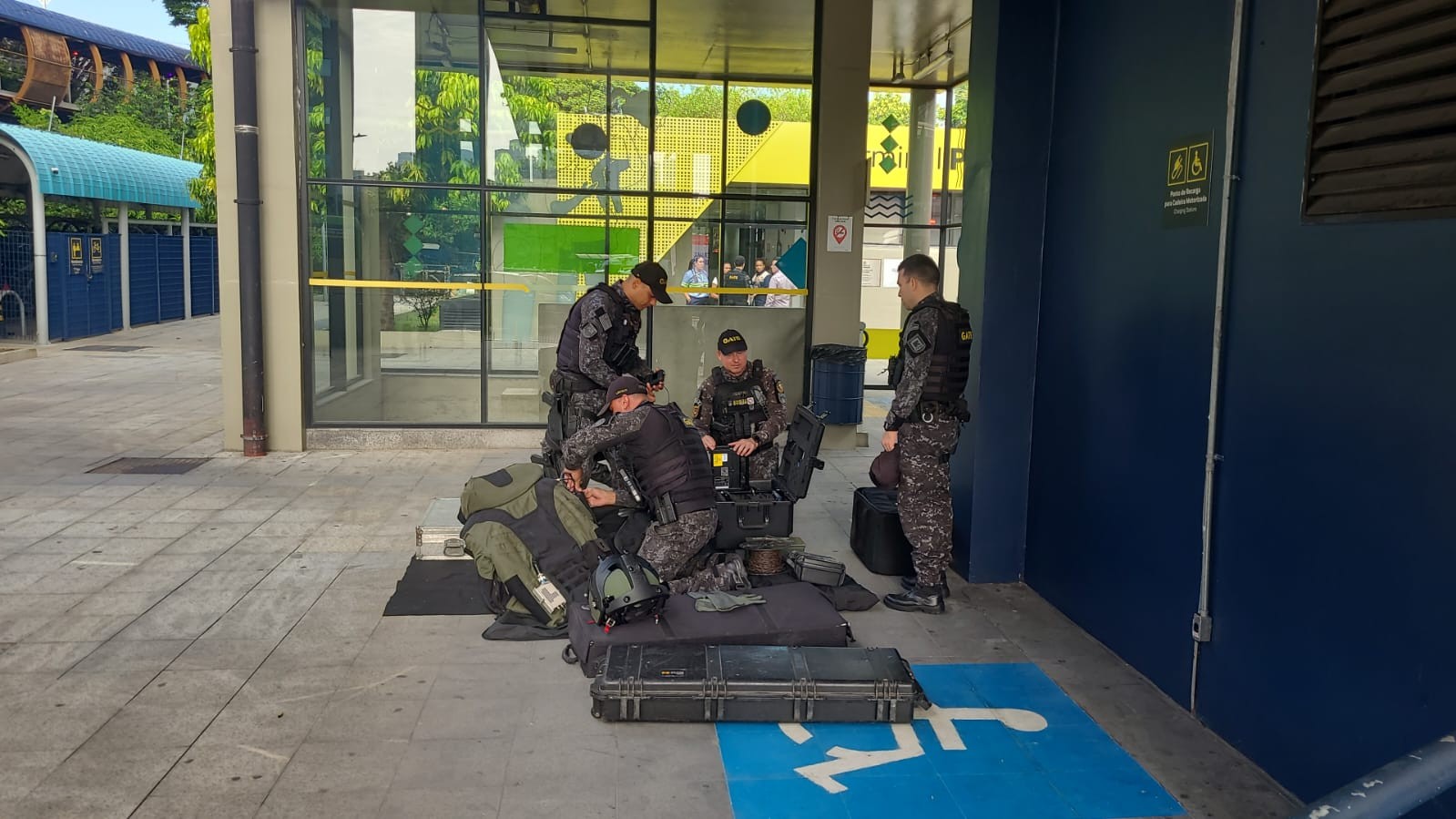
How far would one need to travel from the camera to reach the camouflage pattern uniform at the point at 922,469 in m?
5.83

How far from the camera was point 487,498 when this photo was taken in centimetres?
590

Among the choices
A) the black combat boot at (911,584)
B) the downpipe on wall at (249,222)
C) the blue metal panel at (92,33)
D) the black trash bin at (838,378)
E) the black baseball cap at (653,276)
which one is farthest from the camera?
the blue metal panel at (92,33)

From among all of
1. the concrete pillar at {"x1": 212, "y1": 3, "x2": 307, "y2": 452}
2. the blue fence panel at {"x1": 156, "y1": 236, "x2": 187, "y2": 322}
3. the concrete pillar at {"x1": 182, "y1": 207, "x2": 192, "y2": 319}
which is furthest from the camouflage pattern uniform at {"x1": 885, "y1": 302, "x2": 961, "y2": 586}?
the concrete pillar at {"x1": 182, "y1": 207, "x2": 192, "y2": 319}

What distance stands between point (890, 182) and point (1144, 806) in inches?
472

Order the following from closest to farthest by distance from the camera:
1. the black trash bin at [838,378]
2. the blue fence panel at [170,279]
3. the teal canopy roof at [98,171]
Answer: the black trash bin at [838,378]
the teal canopy roof at [98,171]
the blue fence panel at [170,279]

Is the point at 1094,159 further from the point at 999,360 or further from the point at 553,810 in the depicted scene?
the point at 553,810

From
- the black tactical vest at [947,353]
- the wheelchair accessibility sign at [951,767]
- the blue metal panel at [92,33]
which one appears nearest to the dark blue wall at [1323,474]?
the wheelchair accessibility sign at [951,767]

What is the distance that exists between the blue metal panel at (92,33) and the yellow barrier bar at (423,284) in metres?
32.9

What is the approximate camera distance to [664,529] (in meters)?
5.72

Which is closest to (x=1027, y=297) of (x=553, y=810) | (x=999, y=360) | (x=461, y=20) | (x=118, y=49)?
(x=999, y=360)

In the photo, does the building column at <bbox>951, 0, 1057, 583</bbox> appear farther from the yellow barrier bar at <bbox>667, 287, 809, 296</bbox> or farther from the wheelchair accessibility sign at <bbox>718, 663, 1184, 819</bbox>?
the yellow barrier bar at <bbox>667, 287, 809, 296</bbox>

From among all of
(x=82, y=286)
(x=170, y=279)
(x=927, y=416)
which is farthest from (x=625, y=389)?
(x=170, y=279)

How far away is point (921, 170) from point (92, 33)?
45.2 m

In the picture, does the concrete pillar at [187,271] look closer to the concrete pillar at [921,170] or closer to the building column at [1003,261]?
the concrete pillar at [921,170]
